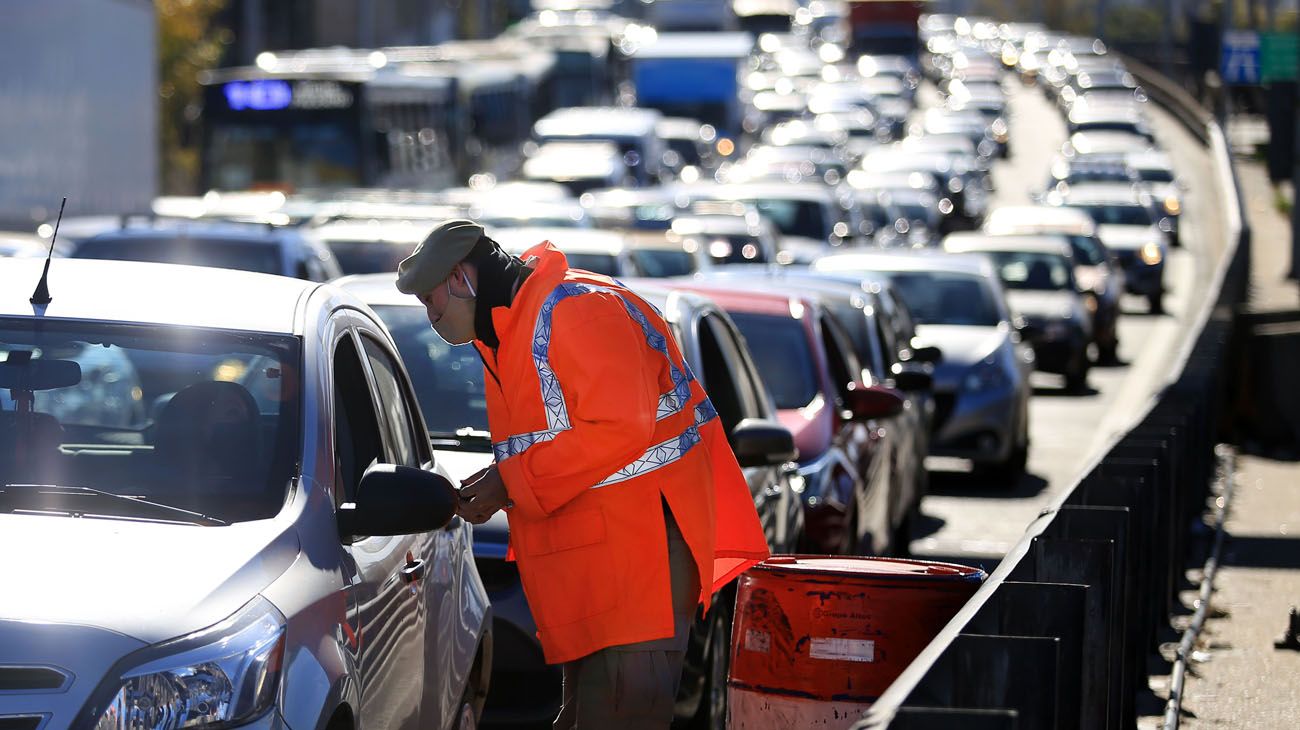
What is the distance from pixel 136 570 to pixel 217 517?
0.48m

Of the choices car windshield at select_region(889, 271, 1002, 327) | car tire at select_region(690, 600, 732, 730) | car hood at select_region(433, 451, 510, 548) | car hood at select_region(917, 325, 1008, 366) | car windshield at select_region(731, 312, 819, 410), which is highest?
car hood at select_region(433, 451, 510, 548)

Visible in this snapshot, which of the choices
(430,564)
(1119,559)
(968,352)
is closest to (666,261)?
(968,352)

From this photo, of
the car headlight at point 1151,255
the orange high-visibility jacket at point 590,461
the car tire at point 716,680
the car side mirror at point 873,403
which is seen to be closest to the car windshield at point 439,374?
the car tire at point 716,680

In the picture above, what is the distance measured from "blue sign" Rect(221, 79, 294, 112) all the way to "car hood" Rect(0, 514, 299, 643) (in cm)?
2816

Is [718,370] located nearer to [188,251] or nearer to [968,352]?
[188,251]

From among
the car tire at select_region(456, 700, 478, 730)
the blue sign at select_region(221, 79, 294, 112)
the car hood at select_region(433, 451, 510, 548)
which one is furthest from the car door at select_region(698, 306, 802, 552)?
the blue sign at select_region(221, 79, 294, 112)

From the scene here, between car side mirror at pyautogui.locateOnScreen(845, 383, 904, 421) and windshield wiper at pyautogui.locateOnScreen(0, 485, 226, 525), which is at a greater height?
windshield wiper at pyautogui.locateOnScreen(0, 485, 226, 525)

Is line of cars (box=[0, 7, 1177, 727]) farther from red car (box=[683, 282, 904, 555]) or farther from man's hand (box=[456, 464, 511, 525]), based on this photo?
man's hand (box=[456, 464, 511, 525])

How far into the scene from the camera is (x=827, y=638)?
6273 millimetres

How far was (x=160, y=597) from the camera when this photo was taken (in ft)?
15.4

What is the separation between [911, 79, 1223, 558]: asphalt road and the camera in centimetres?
1520

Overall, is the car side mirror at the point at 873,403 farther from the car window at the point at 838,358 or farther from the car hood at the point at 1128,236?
the car hood at the point at 1128,236

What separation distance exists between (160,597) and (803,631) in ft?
6.82

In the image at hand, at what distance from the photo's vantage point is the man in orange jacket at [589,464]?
5.50m
